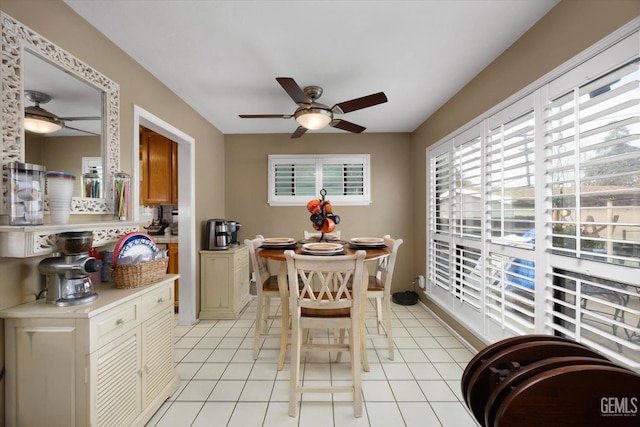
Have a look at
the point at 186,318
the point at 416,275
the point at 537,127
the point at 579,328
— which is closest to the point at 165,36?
the point at 537,127

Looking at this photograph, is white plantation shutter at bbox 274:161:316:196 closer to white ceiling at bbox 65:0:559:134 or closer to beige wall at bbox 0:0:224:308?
beige wall at bbox 0:0:224:308

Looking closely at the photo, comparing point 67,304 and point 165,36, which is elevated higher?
point 165,36

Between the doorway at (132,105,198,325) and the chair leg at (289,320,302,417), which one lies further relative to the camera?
the doorway at (132,105,198,325)

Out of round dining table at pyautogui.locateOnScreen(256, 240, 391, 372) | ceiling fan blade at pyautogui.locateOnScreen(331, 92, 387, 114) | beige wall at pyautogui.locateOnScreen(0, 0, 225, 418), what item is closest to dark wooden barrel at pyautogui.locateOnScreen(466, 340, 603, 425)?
round dining table at pyautogui.locateOnScreen(256, 240, 391, 372)

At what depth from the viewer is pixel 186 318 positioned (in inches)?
125

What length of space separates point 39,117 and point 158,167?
7.00ft

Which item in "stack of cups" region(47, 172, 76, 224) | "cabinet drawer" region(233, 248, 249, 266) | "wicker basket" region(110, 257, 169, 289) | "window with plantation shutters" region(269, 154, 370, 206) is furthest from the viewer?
"window with plantation shutters" region(269, 154, 370, 206)

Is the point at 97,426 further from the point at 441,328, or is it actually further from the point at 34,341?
the point at 441,328

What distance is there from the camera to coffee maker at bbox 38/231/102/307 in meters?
1.34

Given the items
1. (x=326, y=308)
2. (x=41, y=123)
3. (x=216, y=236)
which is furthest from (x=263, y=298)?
(x=41, y=123)

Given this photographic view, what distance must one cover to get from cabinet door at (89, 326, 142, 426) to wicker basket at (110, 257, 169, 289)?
26cm

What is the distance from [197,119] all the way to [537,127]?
131 inches

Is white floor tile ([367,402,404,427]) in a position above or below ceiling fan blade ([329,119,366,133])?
below

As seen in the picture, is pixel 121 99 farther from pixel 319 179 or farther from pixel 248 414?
pixel 319 179
